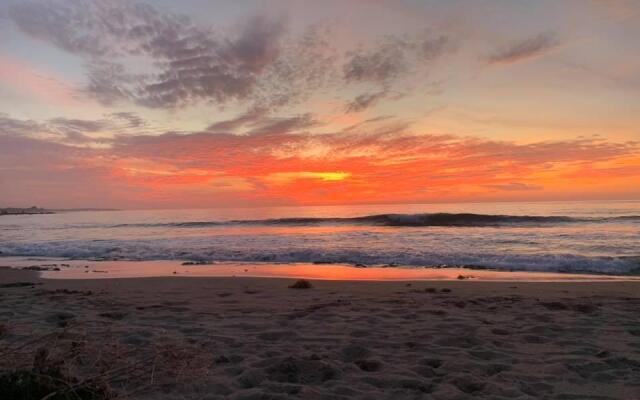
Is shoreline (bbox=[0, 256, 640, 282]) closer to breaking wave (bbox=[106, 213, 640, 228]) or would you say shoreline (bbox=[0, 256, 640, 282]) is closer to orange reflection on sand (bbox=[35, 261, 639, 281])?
orange reflection on sand (bbox=[35, 261, 639, 281])

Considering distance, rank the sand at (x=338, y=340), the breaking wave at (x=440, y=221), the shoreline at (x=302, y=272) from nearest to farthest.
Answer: the sand at (x=338, y=340) < the shoreline at (x=302, y=272) < the breaking wave at (x=440, y=221)

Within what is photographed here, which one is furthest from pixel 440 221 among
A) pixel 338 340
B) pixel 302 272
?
pixel 338 340

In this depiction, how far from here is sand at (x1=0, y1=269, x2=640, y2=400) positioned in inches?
137

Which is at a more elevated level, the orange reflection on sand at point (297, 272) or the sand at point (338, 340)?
the sand at point (338, 340)

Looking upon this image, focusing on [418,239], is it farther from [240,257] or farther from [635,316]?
[635,316]

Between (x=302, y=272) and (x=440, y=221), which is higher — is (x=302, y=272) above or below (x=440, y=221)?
below

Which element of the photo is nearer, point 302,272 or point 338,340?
point 338,340

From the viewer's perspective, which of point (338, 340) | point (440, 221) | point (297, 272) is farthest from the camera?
point (440, 221)

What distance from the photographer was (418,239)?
67.5ft

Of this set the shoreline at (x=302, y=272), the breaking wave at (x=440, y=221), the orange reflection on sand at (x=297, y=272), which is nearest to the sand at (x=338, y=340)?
the shoreline at (x=302, y=272)

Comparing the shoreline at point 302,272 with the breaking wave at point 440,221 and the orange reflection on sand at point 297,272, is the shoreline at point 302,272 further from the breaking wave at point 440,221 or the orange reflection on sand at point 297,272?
the breaking wave at point 440,221

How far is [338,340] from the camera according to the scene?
493cm

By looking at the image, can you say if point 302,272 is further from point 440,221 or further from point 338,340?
point 440,221

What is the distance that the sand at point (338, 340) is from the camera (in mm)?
3486
